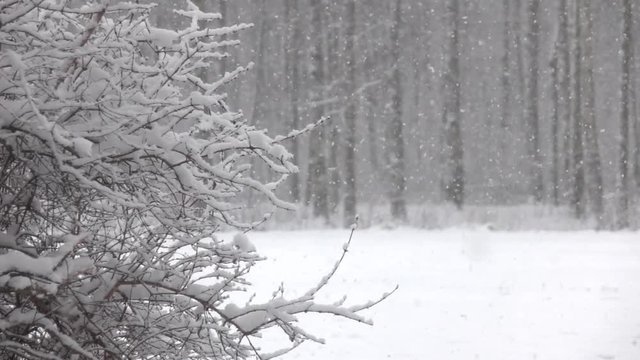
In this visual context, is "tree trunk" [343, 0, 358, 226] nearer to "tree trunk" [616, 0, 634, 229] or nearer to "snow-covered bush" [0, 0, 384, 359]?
"tree trunk" [616, 0, 634, 229]

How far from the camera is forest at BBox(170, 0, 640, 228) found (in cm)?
2336

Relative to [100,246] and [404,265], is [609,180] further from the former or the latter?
[100,246]

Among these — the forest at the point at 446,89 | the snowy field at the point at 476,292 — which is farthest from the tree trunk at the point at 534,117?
the snowy field at the point at 476,292

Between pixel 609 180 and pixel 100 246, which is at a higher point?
pixel 100 246

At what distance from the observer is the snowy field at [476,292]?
9.12m

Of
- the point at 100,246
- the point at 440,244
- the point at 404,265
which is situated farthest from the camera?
the point at 440,244

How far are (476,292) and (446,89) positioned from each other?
13727mm

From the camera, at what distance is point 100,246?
329 centimetres

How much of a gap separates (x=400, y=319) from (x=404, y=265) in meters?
4.22

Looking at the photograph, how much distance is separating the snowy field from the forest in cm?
493

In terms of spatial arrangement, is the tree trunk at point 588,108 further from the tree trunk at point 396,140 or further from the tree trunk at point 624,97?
the tree trunk at point 396,140

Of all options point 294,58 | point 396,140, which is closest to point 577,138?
point 396,140

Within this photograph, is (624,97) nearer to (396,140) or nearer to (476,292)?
(396,140)

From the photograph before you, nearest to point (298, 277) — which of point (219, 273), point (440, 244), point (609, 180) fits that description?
point (440, 244)
